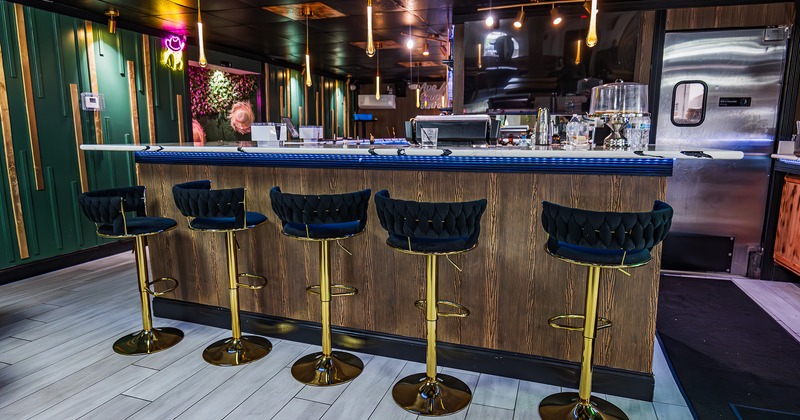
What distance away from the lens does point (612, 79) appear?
16.1 ft

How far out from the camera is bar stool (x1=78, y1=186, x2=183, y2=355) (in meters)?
2.83

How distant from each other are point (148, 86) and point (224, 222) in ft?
13.3

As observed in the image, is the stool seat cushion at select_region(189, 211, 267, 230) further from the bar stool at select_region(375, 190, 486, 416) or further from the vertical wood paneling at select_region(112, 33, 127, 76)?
the vertical wood paneling at select_region(112, 33, 127, 76)

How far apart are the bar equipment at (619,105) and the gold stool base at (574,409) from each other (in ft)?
4.57

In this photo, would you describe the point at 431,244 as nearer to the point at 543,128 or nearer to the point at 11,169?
the point at 543,128

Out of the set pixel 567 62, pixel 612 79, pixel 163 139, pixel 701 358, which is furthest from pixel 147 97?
pixel 701 358

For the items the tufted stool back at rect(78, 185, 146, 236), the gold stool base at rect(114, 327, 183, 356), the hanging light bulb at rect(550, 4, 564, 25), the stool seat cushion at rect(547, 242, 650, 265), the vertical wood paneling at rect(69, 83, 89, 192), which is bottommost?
the gold stool base at rect(114, 327, 183, 356)

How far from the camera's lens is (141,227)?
2.94m

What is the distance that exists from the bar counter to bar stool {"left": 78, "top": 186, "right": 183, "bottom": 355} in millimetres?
294

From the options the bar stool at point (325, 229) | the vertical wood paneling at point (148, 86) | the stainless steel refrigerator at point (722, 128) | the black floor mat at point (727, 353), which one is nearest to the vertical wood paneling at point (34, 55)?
the vertical wood paneling at point (148, 86)

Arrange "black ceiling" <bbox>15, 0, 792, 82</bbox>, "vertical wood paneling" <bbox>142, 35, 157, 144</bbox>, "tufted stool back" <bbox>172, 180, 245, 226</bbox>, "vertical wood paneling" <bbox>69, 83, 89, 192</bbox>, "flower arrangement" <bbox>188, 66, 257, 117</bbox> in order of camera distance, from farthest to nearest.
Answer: "flower arrangement" <bbox>188, 66, 257, 117</bbox> → "vertical wood paneling" <bbox>142, 35, 157, 144</bbox> → "vertical wood paneling" <bbox>69, 83, 89, 192</bbox> → "black ceiling" <bbox>15, 0, 792, 82</bbox> → "tufted stool back" <bbox>172, 180, 245, 226</bbox>

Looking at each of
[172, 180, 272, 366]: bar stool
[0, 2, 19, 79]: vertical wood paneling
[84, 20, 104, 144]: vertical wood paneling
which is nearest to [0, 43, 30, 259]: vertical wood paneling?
[0, 2, 19, 79]: vertical wood paneling

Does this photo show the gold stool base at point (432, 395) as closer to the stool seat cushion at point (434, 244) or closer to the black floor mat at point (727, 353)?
the stool seat cushion at point (434, 244)

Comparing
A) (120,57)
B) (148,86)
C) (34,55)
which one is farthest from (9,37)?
(148,86)
